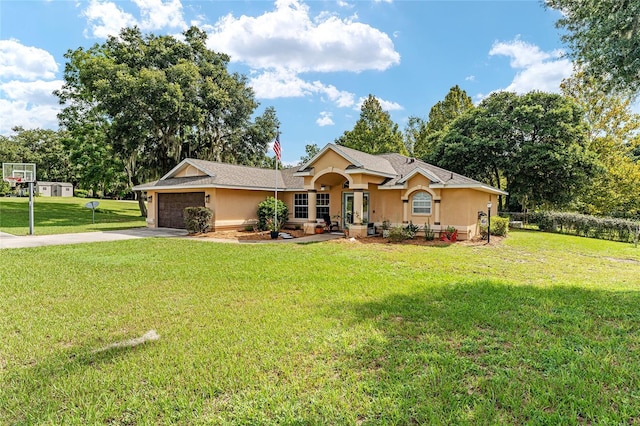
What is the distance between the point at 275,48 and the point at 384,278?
14.3 metres

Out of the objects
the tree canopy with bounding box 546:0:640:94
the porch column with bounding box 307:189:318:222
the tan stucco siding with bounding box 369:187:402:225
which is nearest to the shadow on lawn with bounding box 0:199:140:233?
the porch column with bounding box 307:189:318:222

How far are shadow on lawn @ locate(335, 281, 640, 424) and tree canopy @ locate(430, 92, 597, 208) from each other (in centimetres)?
2049

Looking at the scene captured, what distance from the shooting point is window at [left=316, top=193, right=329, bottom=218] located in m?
19.2

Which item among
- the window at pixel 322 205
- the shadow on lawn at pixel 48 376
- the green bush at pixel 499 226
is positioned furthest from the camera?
the window at pixel 322 205

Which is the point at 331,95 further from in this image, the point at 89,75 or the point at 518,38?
the point at 89,75

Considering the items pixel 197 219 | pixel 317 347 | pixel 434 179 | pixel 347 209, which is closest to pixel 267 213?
pixel 197 219

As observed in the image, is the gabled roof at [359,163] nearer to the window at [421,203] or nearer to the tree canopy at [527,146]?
the window at [421,203]

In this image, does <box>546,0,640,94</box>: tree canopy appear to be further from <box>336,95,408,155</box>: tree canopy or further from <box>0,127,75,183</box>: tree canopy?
<box>0,127,75,183</box>: tree canopy

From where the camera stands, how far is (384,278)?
25.1 ft

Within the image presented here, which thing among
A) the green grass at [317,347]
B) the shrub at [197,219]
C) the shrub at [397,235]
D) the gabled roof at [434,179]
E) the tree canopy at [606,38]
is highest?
the tree canopy at [606,38]

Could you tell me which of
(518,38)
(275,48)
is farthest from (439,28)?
(275,48)

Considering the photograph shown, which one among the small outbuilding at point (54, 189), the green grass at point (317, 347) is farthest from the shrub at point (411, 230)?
the small outbuilding at point (54, 189)

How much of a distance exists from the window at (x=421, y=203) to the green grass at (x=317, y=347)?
766 cm

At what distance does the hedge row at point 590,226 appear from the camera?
18031 mm
